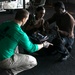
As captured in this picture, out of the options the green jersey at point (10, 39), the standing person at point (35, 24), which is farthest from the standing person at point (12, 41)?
the standing person at point (35, 24)

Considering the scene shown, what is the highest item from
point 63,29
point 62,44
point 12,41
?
point 12,41

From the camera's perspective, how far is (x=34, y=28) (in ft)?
10.4

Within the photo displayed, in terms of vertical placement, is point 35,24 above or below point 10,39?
below

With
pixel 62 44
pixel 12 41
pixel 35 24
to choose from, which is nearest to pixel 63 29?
pixel 62 44

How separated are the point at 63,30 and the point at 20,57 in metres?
0.97

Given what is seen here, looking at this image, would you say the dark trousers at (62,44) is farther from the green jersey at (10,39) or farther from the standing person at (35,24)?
the green jersey at (10,39)

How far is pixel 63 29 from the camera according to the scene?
320cm

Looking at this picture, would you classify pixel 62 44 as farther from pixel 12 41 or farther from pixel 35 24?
pixel 12 41

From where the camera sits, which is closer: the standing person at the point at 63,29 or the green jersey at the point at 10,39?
the green jersey at the point at 10,39


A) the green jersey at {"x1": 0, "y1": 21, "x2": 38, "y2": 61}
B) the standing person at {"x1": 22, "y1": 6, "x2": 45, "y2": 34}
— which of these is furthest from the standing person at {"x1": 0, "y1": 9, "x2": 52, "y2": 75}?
the standing person at {"x1": 22, "y1": 6, "x2": 45, "y2": 34}

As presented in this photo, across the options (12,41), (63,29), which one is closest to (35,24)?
(63,29)

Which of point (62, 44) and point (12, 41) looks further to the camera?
point (62, 44)

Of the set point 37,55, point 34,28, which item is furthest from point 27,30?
point 37,55

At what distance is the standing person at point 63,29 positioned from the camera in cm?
312
